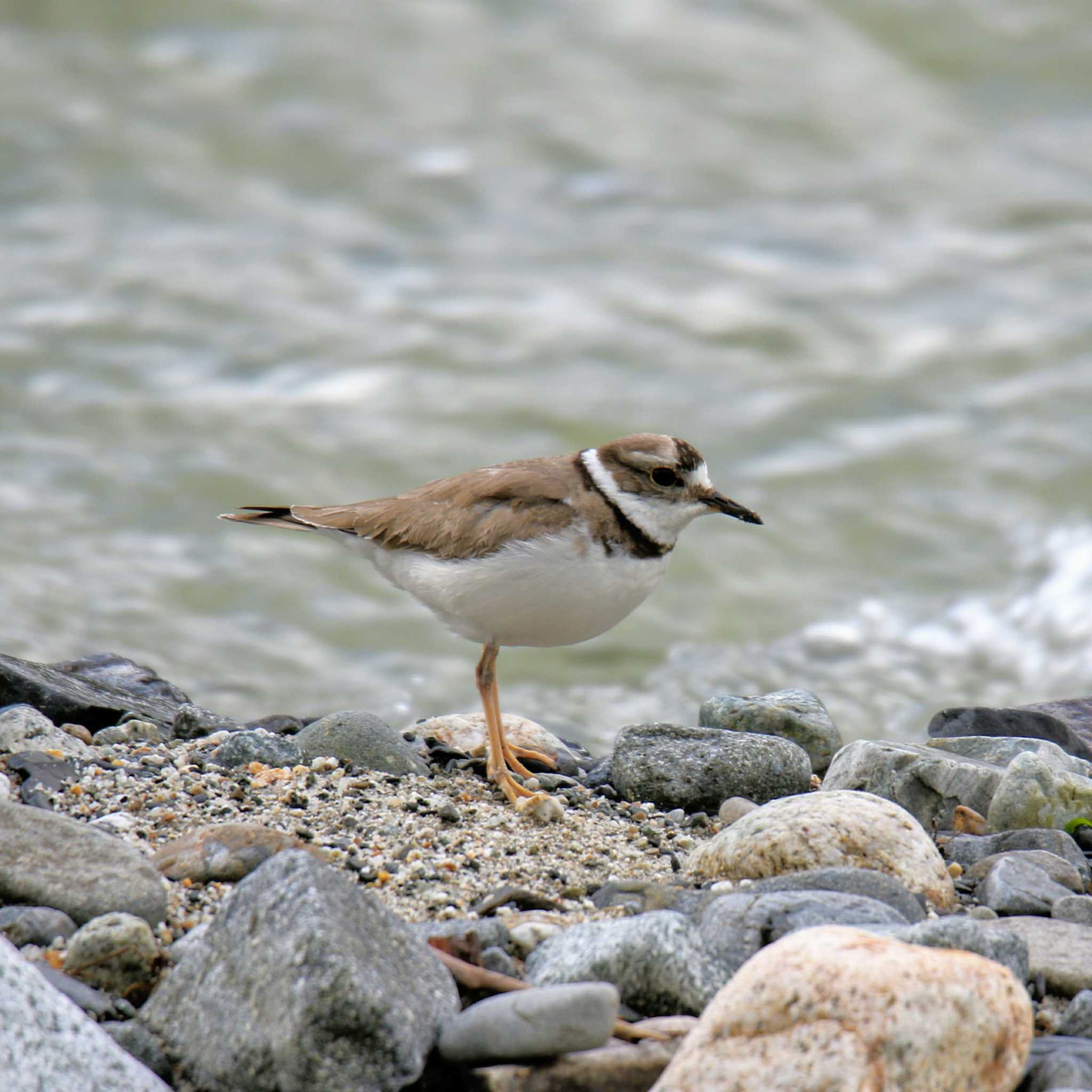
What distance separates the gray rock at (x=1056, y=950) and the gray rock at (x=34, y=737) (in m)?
3.02

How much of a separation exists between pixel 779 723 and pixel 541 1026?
111 inches

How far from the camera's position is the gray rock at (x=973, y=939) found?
10.6 feet

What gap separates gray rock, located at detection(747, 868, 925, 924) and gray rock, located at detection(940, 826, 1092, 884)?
739mm

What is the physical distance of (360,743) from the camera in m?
4.98

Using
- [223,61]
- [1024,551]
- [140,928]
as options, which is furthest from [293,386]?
[140,928]

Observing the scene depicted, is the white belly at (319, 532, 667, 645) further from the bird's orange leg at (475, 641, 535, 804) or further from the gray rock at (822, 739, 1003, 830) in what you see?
the gray rock at (822, 739, 1003, 830)

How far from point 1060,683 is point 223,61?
33.9 feet

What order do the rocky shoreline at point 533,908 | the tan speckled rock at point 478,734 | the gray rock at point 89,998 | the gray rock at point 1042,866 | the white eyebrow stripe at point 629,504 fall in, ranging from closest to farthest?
the rocky shoreline at point 533,908 < the gray rock at point 89,998 < the gray rock at point 1042,866 < the white eyebrow stripe at point 629,504 < the tan speckled rock at point 478,734

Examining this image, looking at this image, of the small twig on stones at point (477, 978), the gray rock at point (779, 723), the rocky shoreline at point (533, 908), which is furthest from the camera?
the gray rock at point (779, 723)

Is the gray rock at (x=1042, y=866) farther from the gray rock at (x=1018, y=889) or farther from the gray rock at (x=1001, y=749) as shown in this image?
the gray rock at (x=1001, y=749)

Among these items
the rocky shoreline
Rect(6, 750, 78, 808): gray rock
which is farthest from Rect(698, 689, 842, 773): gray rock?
Rect(6, 750, 78, 808): gray rock

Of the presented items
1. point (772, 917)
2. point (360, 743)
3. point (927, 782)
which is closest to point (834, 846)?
point (772, 917)

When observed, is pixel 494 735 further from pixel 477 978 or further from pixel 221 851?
pixel 477 978

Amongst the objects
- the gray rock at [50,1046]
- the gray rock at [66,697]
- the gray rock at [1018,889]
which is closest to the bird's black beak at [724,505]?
the gray rock at [1018,889]
